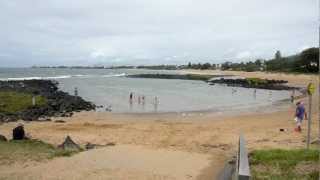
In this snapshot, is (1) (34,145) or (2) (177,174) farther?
(1) (34,145)

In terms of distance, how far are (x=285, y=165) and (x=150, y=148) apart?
6.07m

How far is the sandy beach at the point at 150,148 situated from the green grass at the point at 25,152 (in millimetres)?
542

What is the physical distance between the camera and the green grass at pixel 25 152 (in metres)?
13.4

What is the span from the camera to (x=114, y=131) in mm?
23500

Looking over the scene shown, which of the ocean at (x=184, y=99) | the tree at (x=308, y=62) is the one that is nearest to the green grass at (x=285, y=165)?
the ocean at (x=184, y=99)

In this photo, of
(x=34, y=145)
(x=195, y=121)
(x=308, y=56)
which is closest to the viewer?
(x=34, y=145)

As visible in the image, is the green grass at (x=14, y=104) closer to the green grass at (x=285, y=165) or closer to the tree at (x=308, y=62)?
the green grass at (x=285, y=165)

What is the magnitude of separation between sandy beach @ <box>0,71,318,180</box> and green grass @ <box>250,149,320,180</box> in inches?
46.0

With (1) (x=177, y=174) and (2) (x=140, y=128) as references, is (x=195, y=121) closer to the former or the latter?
(2) (x=140, y=128)

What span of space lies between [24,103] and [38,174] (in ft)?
95.6

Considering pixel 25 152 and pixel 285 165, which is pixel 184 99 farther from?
pixel 285 165

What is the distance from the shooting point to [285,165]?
11.1 m

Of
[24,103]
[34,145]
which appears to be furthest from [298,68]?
[34,145]

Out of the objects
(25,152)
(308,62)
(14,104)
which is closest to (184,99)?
(14,104)
